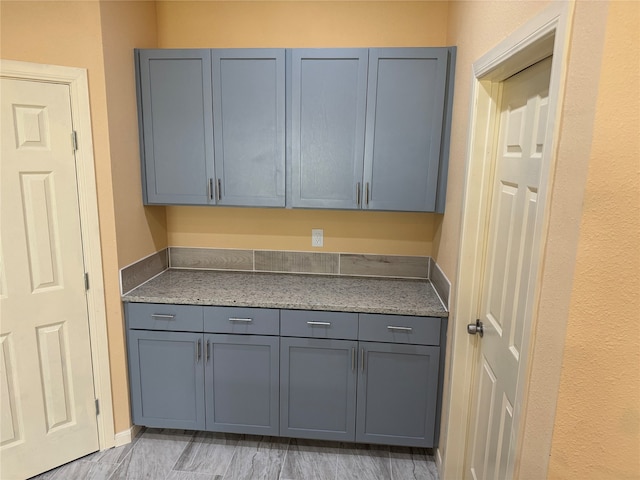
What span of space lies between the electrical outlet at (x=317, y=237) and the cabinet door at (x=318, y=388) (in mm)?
719

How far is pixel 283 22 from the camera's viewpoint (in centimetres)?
241

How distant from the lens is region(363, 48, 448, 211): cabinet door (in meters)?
2.11

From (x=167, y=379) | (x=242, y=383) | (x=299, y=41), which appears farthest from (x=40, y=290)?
(x=299, y=41)

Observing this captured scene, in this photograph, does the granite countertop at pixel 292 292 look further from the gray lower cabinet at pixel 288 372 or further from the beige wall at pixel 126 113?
the beige wall at pixel 126 113

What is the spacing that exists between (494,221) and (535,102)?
0.51 m

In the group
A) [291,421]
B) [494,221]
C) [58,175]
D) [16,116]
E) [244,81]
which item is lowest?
[291,421]

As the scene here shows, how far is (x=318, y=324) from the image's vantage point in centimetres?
214

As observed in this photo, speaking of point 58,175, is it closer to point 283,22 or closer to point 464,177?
point 283,22

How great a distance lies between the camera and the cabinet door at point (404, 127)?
2.11 m

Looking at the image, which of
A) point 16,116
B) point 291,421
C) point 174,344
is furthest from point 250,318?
point 16,116

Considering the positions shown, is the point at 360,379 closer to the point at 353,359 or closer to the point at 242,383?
the point at 353,359

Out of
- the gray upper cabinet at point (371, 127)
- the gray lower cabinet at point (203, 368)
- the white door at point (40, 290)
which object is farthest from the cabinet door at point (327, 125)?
the white door at point (40, 290)

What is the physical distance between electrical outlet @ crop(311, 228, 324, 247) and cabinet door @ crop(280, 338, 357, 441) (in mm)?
719

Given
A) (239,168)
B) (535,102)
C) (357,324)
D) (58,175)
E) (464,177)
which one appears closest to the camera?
(535,102)
